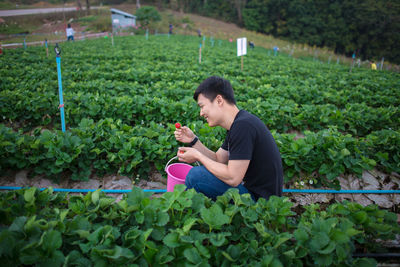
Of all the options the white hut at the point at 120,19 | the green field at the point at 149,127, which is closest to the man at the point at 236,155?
the green field at the point at 149,127

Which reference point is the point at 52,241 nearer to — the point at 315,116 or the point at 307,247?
the point at 307,247

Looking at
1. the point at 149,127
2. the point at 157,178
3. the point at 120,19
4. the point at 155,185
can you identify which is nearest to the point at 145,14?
the point at 120,19

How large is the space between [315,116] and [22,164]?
5.57 meters

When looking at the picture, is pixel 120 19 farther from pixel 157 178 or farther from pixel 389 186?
pixel 389 186

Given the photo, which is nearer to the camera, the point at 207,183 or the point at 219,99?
the point at 219,99

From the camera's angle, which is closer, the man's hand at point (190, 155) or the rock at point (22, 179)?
the man's hand at point (190, 155)

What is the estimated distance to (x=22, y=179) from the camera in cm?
339

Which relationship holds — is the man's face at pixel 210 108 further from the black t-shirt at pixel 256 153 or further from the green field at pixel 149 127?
the green field at pixel 149 127

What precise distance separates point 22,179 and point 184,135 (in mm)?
2554

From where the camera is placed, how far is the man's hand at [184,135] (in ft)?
8.57

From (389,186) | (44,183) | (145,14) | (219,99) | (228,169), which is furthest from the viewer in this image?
(145,14)

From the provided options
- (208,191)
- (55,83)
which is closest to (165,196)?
(208,191)

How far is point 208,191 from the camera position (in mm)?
2348

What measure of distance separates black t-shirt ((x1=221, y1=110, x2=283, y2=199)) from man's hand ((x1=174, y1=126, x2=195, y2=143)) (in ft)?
2.11
